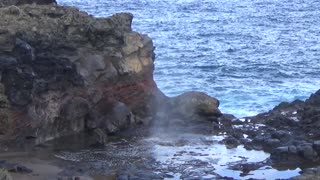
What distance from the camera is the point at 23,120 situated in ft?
105

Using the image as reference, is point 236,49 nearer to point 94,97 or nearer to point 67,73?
point 94,97

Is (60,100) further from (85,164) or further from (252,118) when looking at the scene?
(252,118)

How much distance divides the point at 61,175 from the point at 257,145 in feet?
30.7

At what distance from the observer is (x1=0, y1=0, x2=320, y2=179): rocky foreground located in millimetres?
31672

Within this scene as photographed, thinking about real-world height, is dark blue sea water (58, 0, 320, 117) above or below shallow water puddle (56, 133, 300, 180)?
above

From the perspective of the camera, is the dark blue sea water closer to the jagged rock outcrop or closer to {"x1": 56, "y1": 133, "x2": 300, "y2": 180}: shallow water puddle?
the jagged rock outcrop

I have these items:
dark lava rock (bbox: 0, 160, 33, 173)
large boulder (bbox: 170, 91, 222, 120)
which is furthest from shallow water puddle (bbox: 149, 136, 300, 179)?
dark lava rock (bbox: 0, 160, 33, 173)

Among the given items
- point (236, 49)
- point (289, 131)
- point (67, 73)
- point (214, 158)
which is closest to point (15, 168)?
point (67, 73)

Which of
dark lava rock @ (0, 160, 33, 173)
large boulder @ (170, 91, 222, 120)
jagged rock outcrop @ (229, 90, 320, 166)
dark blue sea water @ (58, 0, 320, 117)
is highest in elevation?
dark blue sea water @ (58, 0, 320, 117)

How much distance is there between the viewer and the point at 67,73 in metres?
32.8

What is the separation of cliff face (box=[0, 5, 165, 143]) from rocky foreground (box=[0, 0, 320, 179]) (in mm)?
42

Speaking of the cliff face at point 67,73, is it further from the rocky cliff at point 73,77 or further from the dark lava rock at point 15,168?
the dark lava rock at point 15,168

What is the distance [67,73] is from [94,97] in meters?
1.75

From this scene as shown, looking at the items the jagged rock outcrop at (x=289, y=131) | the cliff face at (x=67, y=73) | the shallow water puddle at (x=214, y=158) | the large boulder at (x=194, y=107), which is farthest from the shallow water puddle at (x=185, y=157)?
the large boulder at (x=194, y=107)
